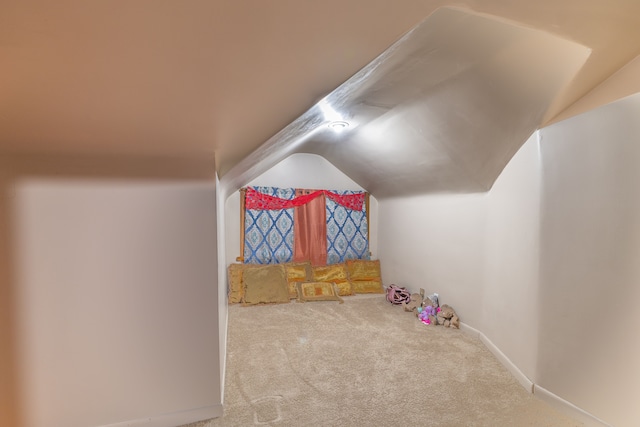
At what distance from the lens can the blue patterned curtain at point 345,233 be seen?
4.22 meters

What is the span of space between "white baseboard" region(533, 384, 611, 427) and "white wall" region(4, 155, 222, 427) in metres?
1.82

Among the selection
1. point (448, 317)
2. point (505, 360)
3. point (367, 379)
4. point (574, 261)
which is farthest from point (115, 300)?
point (448, 317)

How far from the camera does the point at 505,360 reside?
2.03 meters

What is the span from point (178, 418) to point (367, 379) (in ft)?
3.66

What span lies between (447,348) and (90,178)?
103 inches

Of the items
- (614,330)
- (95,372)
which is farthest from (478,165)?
(95,372)

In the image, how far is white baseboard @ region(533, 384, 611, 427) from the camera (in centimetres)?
141

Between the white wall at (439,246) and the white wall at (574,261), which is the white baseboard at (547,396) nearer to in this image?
the white wall at (574,261)

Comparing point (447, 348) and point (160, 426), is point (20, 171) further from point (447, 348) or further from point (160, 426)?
point (447, 348)

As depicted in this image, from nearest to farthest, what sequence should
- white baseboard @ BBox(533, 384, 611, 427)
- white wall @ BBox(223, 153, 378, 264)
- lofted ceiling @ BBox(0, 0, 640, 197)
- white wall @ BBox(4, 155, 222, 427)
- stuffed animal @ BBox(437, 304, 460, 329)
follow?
lofted ceiling @ BBox(0, 0, 640, 197), white wall @ BBox(4, 155, 222, 427), white baseboard @ BBox(533, 384, 611, 427), stuffed animal @ BBox(437, 304, 460, 329), white wall @ BBox(223, 153, 378, 264)

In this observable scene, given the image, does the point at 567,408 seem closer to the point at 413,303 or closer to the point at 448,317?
the point at 448,317

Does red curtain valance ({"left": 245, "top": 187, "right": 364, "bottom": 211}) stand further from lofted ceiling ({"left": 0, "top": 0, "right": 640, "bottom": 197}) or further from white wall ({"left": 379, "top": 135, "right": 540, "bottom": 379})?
lofted ceiling ({"left": 0, "top": 0, "right": 640, "bottom": 197})

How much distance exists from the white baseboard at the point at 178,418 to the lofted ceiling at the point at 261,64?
1.30 metres

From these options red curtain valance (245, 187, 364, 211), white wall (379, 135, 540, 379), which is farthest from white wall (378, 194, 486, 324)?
red curtain valance (245, 187, 364, 211)
